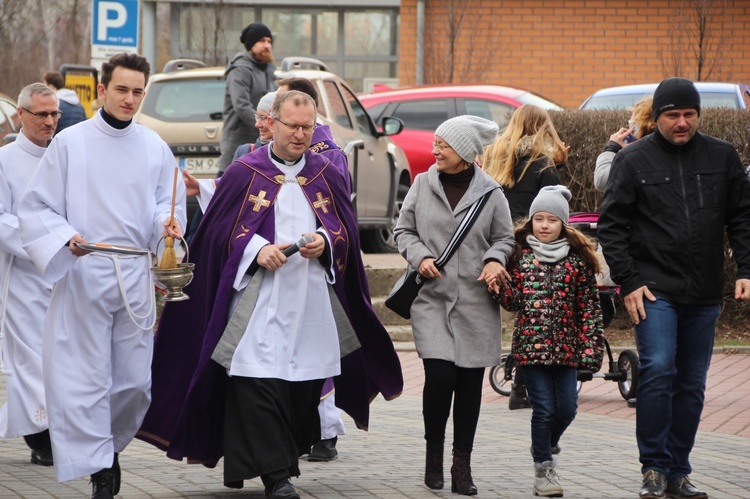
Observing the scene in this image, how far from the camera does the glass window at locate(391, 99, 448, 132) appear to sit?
18.7m

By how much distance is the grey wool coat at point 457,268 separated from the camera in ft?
23.3

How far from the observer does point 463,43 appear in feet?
89.2

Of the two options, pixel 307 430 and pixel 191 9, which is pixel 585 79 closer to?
pixel 191 9

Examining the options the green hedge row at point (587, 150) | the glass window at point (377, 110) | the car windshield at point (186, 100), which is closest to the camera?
the green hedge row at point (587, 150)

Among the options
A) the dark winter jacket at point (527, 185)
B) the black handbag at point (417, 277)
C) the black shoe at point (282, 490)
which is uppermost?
the dark winter jacket at point (527, 185)

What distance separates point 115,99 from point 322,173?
1.04 m

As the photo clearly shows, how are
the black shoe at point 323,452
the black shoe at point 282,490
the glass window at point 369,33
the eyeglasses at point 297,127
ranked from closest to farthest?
the black shoe at point 282,490, the eyeglasses at point 297,127, the black shoe at point 323,452, the glass window at point 369,33

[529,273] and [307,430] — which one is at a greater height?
[529,273]

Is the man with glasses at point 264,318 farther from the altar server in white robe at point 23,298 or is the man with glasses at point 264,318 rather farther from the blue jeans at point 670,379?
the blue jeans at point 670,379

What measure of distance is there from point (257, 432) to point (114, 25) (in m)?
9.33

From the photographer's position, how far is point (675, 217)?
6984 mm

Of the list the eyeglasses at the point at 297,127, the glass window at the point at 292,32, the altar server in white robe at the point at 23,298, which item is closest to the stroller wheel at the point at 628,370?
the eyeglasses at the point at 297,127

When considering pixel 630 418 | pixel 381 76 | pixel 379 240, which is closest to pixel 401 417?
pixel 630 418

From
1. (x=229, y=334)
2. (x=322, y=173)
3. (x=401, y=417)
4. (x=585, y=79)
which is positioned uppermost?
(x=585, y=79)
